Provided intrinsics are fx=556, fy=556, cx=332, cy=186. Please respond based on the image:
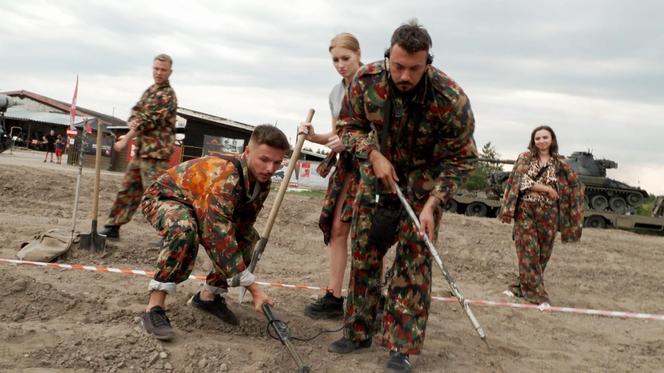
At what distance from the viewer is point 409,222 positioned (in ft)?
9.66

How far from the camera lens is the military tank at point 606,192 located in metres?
18.1

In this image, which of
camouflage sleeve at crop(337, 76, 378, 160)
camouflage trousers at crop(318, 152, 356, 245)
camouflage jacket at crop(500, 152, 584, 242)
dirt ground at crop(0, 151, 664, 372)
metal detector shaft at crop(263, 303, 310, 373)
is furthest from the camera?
camouflage jacket at crop(500, 152, 584, 242)

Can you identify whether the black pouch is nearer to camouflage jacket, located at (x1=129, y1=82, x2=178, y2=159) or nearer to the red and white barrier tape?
the red and white barrier tape

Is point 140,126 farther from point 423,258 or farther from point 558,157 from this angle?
point 558,157

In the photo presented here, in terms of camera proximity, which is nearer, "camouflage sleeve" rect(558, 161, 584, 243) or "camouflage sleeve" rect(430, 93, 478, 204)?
"camouflage sleeve" rect(430, 93, 478, 204)

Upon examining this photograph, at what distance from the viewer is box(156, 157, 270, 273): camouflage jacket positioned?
286 centimetres

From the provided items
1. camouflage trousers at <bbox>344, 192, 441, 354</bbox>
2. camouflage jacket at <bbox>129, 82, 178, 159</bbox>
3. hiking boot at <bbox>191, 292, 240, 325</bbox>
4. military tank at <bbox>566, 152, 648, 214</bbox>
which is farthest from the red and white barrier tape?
military tank at <bbox>566, 152, 648, 214</bbox>

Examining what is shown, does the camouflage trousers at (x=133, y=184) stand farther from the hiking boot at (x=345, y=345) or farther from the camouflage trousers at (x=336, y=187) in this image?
the hiking boot at (x=345, y=345)

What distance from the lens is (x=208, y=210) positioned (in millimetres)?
2910

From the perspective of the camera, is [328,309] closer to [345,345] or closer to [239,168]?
[345,345]

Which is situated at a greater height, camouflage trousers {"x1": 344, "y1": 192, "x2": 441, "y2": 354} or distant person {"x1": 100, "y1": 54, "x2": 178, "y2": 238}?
distant person {"x1": 100, "y1": 54, "x2": 178, "y2": 238}

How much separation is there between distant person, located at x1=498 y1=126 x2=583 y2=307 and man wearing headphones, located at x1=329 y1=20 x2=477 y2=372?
280 centimetres

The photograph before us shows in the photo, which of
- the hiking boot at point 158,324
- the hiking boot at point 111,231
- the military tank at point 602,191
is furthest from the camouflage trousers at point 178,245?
the military tank at point 602,191

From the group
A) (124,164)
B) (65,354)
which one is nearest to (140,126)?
(65,354)
